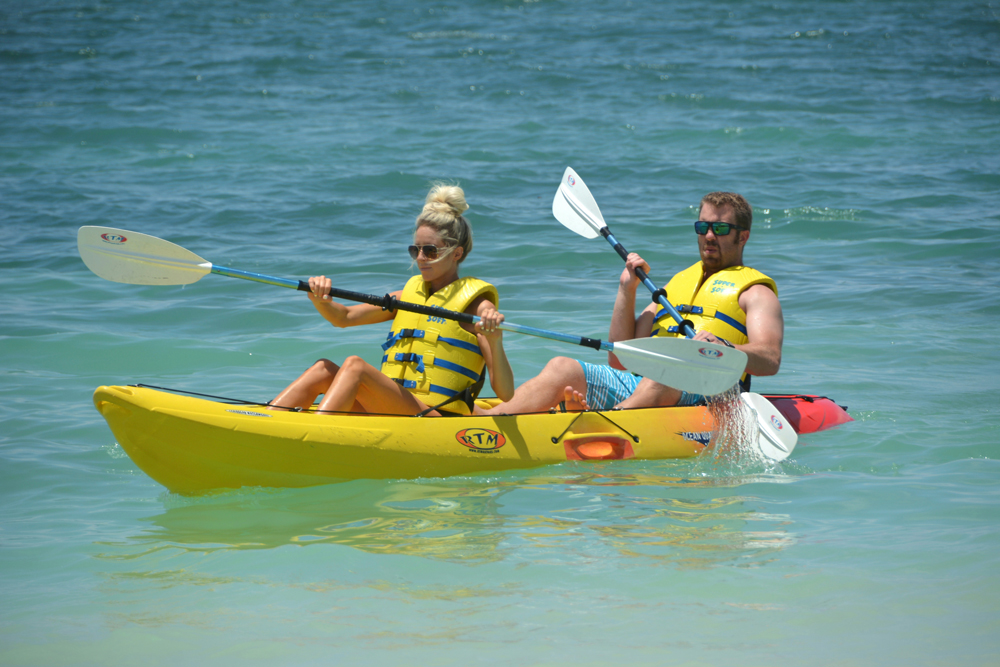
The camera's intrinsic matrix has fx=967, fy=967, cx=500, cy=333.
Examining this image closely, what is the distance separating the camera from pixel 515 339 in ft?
22.9

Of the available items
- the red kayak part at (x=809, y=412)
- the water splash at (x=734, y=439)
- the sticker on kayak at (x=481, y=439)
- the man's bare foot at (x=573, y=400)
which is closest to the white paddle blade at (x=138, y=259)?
the sticker on kayak at (x=481, y=439)

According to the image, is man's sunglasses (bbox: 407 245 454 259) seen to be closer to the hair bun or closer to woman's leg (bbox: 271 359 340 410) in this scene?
the hair bun

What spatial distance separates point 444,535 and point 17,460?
2211 mm

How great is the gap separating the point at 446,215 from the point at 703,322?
135cm

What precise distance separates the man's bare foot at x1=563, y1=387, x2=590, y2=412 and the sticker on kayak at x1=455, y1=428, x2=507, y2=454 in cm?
38

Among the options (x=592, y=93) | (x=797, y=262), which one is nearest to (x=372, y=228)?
(x=797, y=262)

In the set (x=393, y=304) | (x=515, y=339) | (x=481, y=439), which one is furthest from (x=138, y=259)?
(x=515, y=339)

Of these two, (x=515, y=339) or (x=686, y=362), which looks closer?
(x=686, y=362)

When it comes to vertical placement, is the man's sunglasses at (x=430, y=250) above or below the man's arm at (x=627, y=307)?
above

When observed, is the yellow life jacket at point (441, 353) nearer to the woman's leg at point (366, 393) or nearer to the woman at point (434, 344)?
the woman at point (434, 344)

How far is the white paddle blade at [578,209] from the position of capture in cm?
569

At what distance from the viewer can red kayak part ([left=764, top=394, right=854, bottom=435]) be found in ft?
15.9

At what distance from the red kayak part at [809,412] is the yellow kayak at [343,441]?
0.68m

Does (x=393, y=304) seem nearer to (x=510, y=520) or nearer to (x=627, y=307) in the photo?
(x=510, y=520)
